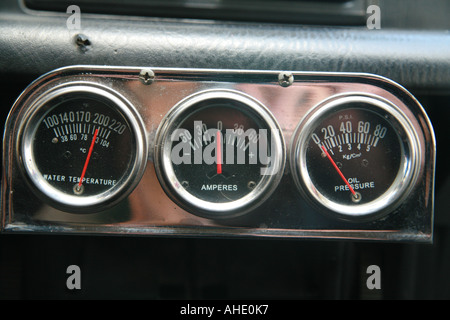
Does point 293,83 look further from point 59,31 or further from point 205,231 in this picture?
point 59,31

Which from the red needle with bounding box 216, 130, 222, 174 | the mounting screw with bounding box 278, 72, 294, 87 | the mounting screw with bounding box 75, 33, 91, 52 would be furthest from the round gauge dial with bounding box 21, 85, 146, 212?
the mounting screw with bounding box 278, 72, 294, 87

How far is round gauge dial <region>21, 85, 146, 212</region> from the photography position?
118 cm

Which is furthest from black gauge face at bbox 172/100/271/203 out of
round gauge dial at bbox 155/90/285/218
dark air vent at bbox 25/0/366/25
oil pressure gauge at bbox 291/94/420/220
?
dark air vent at bbox 25/0/366/25

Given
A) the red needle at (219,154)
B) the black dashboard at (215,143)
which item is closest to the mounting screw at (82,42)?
the black dashboard at (215,143)

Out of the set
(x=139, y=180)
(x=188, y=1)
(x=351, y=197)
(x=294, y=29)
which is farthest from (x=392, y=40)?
(x=139, y=180)

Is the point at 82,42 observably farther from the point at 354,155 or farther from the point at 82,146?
the point at 354,155

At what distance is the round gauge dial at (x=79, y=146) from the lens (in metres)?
1.18

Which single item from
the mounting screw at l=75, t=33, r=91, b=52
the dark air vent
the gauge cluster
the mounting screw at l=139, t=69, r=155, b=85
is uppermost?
the dark air vent

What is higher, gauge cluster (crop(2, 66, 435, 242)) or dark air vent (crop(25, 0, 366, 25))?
dark air vent (crop(25, 0, 366, 25))

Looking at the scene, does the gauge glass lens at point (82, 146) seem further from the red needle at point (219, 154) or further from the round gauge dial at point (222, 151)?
the red needle at point (219, 154)

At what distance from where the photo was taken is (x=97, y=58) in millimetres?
1203

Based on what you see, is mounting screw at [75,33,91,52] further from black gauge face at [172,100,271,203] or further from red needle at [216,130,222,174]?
red needle at [216,130,222,174]

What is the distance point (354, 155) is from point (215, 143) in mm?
403

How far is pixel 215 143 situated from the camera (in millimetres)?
1196
